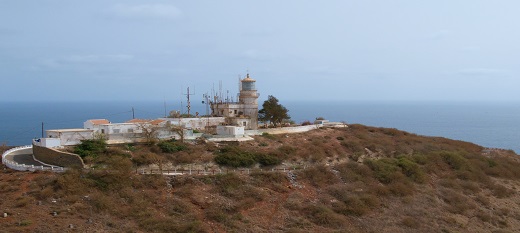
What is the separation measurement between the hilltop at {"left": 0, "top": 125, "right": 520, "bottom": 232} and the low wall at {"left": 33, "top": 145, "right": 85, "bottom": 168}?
1.05m

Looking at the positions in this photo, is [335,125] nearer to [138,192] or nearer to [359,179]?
[359,179]

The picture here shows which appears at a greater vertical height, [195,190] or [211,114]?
[211,114]

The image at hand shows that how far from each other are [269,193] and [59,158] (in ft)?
48.0

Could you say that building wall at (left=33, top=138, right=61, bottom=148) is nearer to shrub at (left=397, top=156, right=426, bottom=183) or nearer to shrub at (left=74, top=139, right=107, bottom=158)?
shrub at (left=74, top=139, right=107, bottom=158)

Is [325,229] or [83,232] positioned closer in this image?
[83,232]

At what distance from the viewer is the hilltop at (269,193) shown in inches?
929

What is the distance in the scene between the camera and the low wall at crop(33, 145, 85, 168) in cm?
2969

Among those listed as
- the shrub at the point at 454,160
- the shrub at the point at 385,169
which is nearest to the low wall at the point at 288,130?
the shrub at the point at 385,169

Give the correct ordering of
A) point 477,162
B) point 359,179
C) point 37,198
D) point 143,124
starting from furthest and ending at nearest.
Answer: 1. point 477,162
2. point 143,124
3. point 359,179
4. point 37,198

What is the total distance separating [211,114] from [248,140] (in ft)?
38.9

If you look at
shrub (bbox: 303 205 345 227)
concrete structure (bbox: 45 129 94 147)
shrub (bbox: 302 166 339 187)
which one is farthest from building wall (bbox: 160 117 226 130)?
shrub (bbox: 303 205 345 227)

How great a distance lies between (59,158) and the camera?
99.0 feet

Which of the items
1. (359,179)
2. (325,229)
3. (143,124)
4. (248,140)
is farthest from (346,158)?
(143,124)

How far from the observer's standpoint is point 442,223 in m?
27.9
